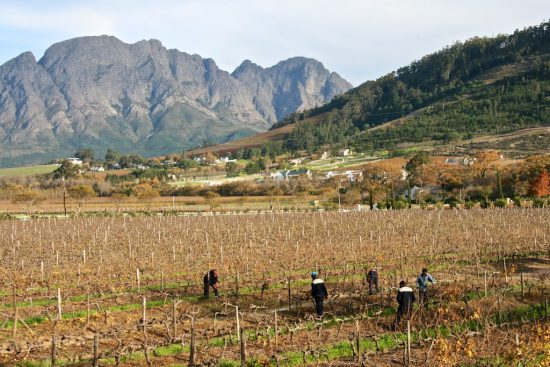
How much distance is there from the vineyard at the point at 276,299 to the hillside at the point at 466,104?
94179mm

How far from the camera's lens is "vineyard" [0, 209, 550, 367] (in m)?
13.8

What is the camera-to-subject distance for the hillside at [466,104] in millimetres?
132125

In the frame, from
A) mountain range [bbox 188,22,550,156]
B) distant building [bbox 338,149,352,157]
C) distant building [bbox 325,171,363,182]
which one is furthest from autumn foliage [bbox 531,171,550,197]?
distant building [bbox 338,149,352,157]

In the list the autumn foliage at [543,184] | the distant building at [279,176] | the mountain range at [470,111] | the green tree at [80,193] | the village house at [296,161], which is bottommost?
the autumn foliage at [543,184]

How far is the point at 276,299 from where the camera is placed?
21.0 m

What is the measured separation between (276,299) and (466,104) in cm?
14325

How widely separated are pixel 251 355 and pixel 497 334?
6658 mm

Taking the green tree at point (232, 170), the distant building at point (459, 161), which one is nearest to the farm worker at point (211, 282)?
the distant building at point (459, 161)

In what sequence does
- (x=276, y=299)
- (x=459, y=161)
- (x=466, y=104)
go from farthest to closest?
(x=466, y=104) → (x=459, y=161) → (x=276, y=299)

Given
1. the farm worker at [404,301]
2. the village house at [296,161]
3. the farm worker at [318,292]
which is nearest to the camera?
the farm worker at [404,301]

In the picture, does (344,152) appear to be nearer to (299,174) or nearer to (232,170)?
(232,170)

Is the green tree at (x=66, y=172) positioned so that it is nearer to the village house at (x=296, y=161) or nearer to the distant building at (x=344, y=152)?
the village house at (x=296, y=161)

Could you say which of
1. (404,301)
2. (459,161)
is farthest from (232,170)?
(404,301)

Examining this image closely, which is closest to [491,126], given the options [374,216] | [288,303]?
[374,216]
